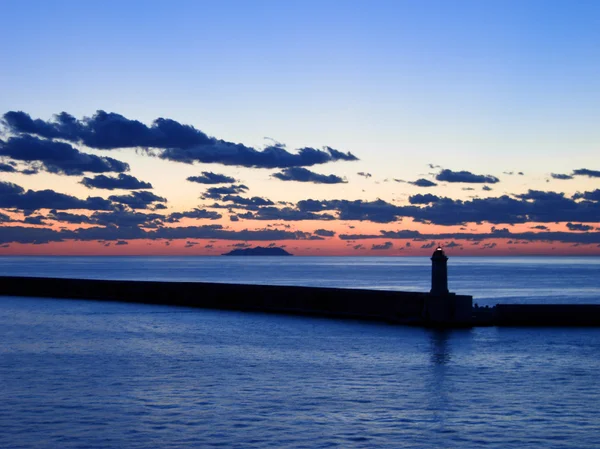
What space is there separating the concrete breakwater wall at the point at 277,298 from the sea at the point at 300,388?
45.8 inches

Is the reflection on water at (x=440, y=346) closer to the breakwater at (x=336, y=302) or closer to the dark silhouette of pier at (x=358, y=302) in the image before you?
the dark silhouette of pier at (x=358, y=302)

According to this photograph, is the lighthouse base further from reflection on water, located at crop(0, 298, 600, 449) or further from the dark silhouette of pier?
reflection on water, located at crop(0, 298, 600, 449)

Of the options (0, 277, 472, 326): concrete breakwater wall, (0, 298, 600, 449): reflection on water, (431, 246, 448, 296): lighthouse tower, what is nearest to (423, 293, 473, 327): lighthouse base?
(0, 277, 472, 326): concrete breakwater wall

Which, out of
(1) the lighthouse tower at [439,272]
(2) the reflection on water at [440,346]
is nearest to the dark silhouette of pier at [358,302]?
(1) the lighthouse tower at [439,272]

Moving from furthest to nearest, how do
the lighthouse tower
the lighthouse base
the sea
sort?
1. the lighthouse base
2. the lighthouse tower
3. the sea

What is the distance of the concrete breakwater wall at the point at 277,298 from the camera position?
111ft

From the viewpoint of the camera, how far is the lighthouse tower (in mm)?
32656

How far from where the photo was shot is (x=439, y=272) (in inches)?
1287

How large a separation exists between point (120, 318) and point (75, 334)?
8.56 metres

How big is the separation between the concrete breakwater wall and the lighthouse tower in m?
0.38

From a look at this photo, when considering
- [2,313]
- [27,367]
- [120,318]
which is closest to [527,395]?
[27,367]

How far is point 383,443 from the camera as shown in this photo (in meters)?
13.8

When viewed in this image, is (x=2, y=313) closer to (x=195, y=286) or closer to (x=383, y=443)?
(x=195, y=286)

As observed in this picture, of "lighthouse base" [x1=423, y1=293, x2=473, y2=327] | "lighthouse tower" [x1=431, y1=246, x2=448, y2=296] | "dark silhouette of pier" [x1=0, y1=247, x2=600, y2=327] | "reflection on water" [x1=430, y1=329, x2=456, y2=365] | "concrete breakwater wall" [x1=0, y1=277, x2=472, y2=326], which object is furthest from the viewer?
"concrete breakwater wall" [x1=0, y1=277, x2=472, y2=326]
